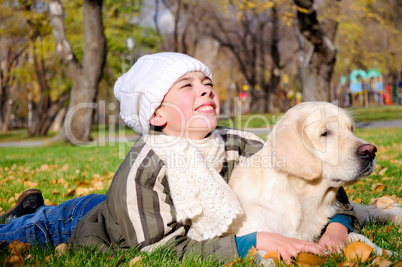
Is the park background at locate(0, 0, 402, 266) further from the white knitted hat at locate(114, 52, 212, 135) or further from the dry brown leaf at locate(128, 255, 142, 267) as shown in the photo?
the white knitted hat at locate(114, 52, 212, 135)

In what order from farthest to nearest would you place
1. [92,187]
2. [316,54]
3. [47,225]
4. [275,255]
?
[316,54] < [92,187] < [47,225] < [275,255]

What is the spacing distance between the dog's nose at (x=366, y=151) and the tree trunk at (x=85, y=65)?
11.5 m

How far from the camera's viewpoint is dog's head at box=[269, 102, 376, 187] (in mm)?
2535

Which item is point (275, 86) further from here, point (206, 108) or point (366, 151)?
point (366, 151)

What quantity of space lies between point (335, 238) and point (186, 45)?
108 ft

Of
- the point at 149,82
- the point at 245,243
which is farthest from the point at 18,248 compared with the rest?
the point at 245,243

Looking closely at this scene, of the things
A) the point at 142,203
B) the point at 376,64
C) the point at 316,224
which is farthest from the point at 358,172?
the point at 376,64

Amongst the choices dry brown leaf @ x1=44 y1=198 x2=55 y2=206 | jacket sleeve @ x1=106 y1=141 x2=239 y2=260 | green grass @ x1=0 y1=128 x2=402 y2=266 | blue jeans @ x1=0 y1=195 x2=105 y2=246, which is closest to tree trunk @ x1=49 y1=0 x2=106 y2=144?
green grass @ x1=0 y1=128 x2=402 y2=266

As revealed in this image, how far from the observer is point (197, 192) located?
8.09 ft

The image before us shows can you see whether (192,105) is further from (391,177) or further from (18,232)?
(391,177)

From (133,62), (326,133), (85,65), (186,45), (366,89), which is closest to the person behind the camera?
(326,133)

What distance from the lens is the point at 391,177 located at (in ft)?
16.7

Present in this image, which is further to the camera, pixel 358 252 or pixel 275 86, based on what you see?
pixel 275 86

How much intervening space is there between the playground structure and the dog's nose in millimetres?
48887
